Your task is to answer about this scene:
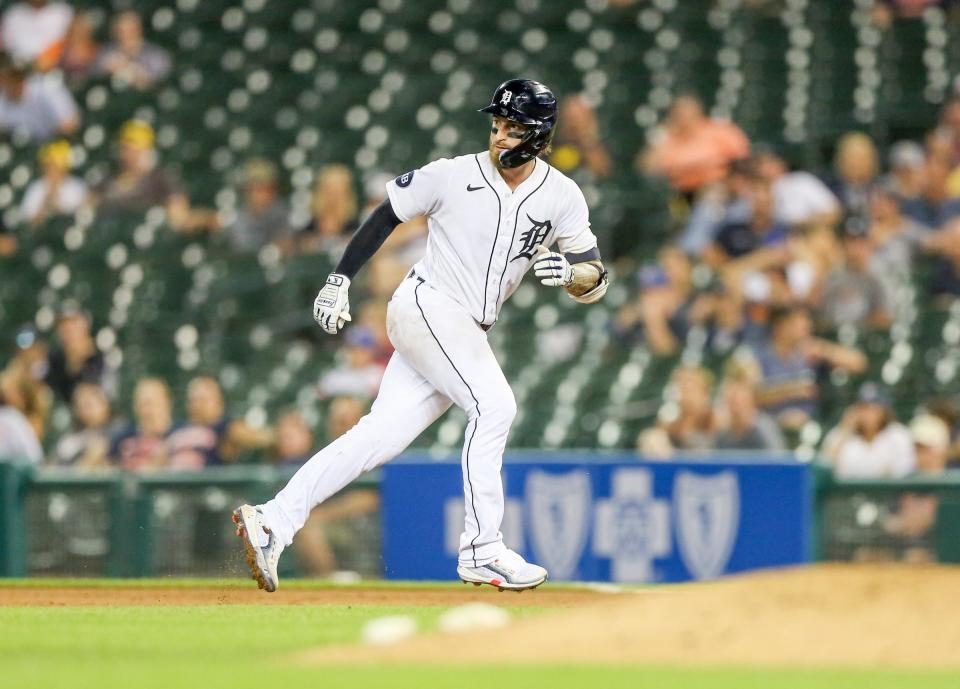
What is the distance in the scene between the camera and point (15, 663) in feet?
16.0

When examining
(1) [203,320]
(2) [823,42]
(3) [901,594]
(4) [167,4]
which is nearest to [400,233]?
(1) [203,320]

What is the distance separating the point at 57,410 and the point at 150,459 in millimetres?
1500

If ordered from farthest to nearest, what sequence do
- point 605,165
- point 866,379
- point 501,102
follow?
point 605,165
point 866,379
point 501,102

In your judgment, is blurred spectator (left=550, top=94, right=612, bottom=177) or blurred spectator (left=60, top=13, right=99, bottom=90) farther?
blurred spectator (left=60, top=13, right=99, bottom=90)

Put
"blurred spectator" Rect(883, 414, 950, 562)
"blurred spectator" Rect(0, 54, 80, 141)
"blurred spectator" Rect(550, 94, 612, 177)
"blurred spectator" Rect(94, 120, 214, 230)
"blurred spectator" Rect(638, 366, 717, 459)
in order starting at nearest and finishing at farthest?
"blurred spectator" Rect(883, 414, 950, 562) < "blurred spectator" Rect(638, 366, 717, 459) < "blurred spectator" Rect(550, 94, 612, 177) < "blurred spectator" Rect(94, 120, 214, 230) < "blurred spectator" Rect(0, 54, 80, 141)

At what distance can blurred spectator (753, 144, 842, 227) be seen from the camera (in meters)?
10.7

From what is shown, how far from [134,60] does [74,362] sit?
3.59 metres

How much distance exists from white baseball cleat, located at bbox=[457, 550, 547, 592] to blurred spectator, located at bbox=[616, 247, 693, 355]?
4245 millimetres

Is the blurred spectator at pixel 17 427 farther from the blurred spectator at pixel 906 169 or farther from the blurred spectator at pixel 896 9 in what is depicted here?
the blurred spectator at pixel 896 9

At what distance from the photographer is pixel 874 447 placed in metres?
8.98

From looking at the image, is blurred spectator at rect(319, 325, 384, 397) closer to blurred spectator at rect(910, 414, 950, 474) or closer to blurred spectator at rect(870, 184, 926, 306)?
blurred spectator at rect(870, 184, 926, 306)

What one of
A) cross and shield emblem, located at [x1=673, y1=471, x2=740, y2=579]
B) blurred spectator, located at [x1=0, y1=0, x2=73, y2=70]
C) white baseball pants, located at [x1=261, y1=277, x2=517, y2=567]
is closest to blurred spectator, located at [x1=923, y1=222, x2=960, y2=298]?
cross and shield emblem, located at [x1=673, y1=471, x2=740, y2=579]

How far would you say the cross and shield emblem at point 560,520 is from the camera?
29.8 ft

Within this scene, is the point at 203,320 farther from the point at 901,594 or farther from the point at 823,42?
the point at 901,594
